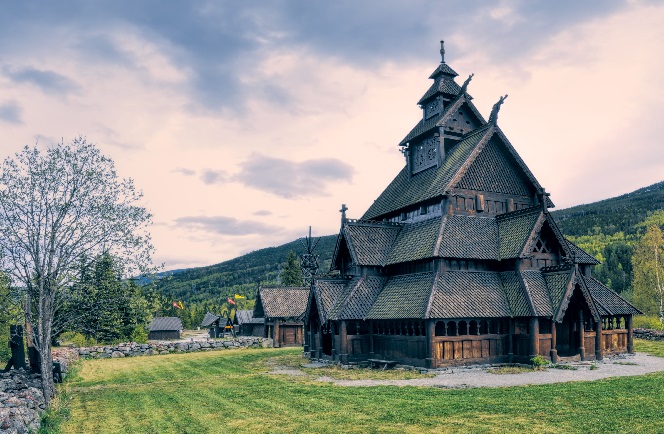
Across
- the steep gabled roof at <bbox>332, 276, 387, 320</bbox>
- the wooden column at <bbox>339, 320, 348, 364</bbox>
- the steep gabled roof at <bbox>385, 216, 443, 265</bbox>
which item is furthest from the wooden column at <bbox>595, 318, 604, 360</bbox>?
the wooden column at <bbox>339, 320, 348, 364</bbox>

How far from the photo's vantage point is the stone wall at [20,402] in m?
14.5

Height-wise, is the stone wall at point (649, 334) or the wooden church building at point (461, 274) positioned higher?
the wooden church building at point (461, 274)

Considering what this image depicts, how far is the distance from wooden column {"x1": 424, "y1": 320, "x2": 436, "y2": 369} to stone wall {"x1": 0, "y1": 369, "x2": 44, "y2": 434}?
57.3ft

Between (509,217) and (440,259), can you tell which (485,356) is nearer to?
(440,259)

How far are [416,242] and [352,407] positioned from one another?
16303 mm

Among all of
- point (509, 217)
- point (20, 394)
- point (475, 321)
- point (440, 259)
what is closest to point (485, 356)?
point (475, 321)

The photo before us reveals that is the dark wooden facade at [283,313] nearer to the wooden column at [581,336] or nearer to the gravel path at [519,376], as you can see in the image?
the gravel path at [519,376]

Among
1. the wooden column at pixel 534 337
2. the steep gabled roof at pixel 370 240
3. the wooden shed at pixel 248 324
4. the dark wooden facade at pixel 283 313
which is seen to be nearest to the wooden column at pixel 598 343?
the wooden column at pixel 534 337

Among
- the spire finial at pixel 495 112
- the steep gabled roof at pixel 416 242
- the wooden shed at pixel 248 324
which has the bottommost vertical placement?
the wooden shed at pixel 248 324

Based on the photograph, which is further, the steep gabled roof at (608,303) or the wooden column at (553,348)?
the steep gabled roof at (608,303)

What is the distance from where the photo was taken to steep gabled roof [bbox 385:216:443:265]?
3061cm

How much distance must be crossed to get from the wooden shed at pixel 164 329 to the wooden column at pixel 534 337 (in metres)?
75.1

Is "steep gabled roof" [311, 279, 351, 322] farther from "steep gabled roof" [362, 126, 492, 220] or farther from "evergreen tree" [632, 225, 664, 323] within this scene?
"evergreen tree" [632, 225, 664, 323]

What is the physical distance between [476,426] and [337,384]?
33.5 feet
